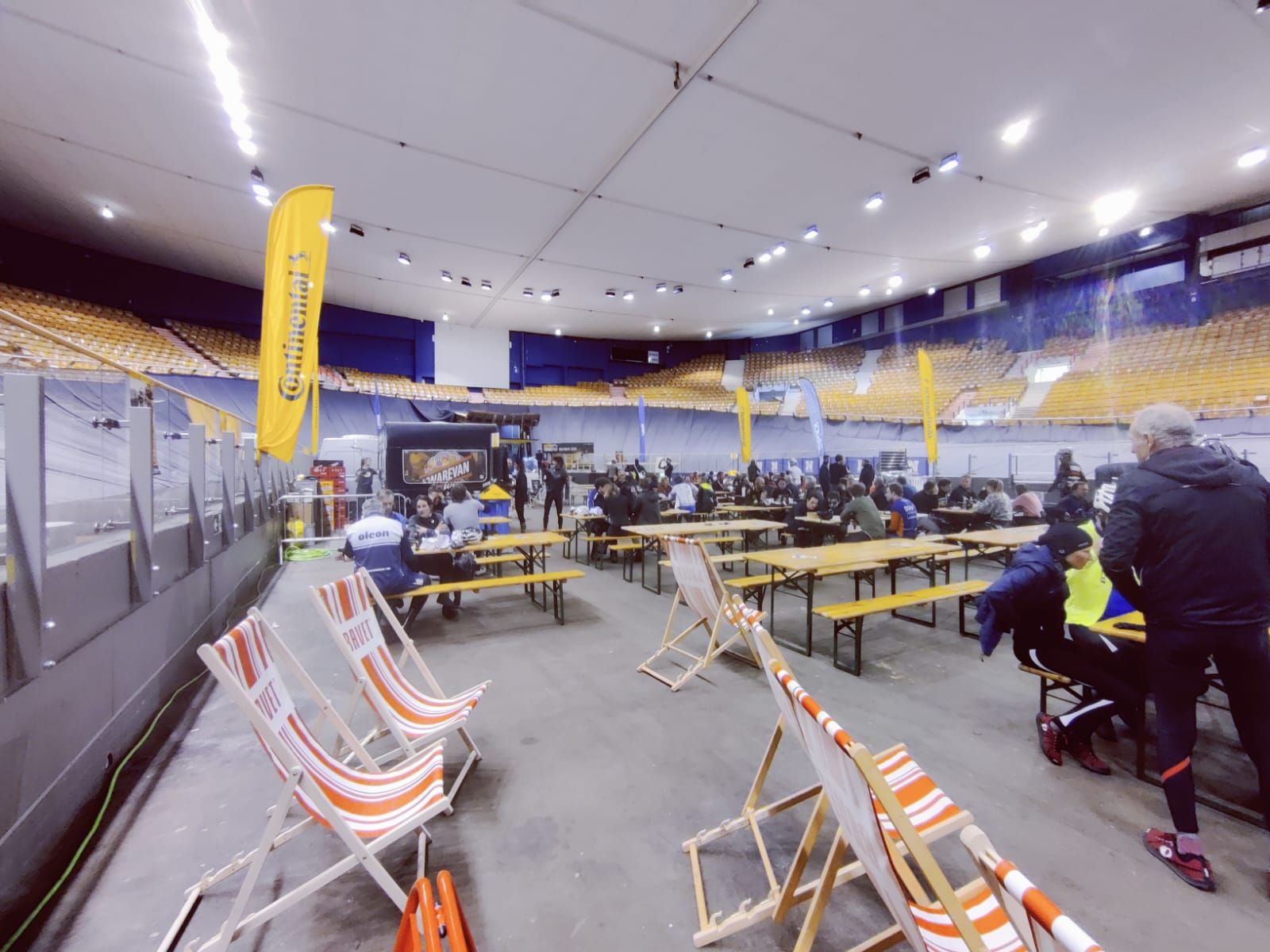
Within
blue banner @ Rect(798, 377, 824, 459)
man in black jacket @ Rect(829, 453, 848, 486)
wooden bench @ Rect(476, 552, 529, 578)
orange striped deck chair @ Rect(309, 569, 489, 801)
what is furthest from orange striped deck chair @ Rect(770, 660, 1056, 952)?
man in black jacket @ Rect(829, 453, 848, 486)

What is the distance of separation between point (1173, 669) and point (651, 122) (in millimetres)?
7829

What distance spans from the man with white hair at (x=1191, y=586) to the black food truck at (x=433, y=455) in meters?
8.46

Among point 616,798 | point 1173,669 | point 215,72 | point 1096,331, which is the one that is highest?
point 215,72

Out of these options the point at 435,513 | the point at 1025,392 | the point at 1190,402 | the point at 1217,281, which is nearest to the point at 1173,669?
the point at 435,513

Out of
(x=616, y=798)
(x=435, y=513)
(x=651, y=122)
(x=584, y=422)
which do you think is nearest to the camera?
(x=616, y=798)

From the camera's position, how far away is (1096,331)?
14266 millimetres

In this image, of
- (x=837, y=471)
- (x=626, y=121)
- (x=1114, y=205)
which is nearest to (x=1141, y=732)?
(x=626, y=121)

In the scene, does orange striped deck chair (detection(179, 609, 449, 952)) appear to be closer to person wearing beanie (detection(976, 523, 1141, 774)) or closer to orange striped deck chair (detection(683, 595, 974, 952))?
orange striped deck chair (detection(683, 595, 974, 952))

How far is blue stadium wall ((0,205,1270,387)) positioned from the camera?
1215 centimetres

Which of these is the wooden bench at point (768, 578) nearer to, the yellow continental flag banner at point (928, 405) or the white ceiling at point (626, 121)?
the white ceiling at point (626, 121)

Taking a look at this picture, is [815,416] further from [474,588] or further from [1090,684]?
[1090,684]

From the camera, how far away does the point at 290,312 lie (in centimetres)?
395

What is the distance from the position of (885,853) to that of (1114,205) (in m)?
14.4

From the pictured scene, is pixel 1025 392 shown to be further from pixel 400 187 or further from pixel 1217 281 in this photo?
pixel 400 187
